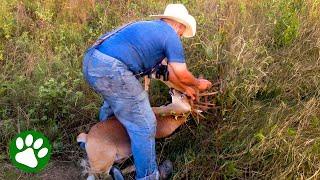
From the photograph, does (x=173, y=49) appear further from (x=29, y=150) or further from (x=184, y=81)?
(x=29, y=150)

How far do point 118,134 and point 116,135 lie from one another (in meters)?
0.02

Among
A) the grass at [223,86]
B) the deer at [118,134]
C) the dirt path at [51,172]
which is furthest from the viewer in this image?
the dirt path at [51,172]

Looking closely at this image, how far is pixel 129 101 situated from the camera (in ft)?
11.8

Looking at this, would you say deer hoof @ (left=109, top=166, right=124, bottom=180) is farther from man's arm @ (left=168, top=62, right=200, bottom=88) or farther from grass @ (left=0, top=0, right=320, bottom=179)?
man's arm @ (left=168, top=62, right=200, bottom=88)

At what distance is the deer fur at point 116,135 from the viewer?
151 inches

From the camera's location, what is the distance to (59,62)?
4.89 m

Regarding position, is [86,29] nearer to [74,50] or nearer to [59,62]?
[74,50]

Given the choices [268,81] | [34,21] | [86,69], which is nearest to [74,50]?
[34,21]

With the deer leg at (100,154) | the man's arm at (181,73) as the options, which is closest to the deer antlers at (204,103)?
the man's arm at (181,73)

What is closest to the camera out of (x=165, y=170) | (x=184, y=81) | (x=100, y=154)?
(x=184, y=81)

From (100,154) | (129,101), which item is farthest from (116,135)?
(129,101)

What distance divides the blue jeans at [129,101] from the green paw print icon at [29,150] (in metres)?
0.96

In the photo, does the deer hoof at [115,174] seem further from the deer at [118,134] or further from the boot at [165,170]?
the boot at [165,170]

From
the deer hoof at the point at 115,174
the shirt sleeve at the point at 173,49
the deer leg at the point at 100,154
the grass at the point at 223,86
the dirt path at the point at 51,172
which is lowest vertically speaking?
the dirt path at the point at 51,172
